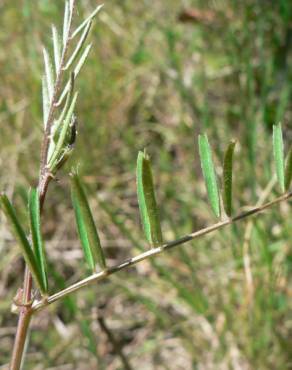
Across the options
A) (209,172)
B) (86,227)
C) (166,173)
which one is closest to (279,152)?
(209,172)

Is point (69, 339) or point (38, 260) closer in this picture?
point (38, 260)

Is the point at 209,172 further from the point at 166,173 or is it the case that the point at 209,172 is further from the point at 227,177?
the point at 166,173

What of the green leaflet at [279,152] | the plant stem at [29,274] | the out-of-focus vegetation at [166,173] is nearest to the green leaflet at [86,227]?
the plant stem at [29,274]

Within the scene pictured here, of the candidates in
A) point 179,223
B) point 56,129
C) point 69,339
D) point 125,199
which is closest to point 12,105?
point 125,199

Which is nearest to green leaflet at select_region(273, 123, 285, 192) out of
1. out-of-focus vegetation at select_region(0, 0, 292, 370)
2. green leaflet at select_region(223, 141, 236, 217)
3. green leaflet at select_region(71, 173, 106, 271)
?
green leaflet at select_region(223, 141, 236, 217)

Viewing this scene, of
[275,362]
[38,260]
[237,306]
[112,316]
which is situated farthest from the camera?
[112,316]

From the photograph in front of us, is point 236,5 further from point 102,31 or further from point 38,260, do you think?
point 38,260

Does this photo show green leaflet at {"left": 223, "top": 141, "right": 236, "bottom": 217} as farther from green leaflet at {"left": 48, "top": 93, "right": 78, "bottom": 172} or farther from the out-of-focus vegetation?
the out-of-focus vegetation
